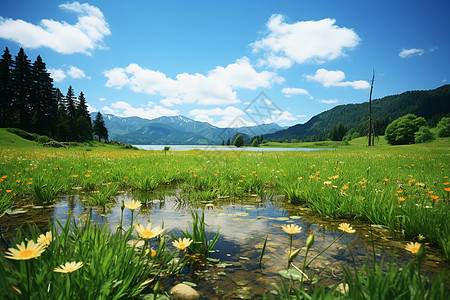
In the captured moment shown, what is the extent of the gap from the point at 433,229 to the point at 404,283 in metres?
1.69

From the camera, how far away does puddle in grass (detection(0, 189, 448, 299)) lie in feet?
6.07

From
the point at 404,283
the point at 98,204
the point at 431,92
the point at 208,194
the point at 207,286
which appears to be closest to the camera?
the point at 404,283

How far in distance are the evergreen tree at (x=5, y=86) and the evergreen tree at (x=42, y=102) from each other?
146 inches

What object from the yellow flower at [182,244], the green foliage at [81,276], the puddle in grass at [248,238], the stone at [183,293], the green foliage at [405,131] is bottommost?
the puddle in grass at [248,238]

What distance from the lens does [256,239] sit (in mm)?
2662

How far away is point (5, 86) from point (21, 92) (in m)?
2.63

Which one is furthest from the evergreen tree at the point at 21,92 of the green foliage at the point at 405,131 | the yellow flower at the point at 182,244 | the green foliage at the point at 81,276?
the green foliage at the point at 405,131

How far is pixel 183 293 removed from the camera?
1587 millimetres

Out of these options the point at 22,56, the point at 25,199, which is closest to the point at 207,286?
the point at 25,199

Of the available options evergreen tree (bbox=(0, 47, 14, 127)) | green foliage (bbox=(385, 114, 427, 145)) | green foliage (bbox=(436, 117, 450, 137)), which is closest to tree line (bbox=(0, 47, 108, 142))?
evergreen tree (bbox=(0, 47, 14, 127))

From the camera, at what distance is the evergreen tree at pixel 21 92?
46531 millimetres

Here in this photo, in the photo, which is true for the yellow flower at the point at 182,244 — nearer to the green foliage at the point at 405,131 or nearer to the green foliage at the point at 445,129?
the green foliage at the point at 405,131

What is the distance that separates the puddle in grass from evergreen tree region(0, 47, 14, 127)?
5862 centimetres

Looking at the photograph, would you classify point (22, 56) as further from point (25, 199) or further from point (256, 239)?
point (256, 239)
